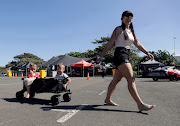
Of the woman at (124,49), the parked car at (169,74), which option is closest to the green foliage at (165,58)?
the parked car at (169,74)

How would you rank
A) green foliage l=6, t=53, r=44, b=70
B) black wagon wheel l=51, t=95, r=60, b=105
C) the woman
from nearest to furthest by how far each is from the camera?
1. the woman
2. black wagon wheel l=51, t=95, r=60, b=105
3. green foliage l=6, t=53, r=44, b=70

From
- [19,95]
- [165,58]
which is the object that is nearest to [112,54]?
[165,58]

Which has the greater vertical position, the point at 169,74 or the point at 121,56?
the point at 121,56

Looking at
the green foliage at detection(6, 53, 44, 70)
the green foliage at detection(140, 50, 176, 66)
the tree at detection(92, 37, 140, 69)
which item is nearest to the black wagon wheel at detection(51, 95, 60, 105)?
the tree at detection(92, 37, 140, 69)

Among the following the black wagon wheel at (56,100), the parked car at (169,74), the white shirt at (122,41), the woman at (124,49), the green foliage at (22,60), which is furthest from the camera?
the green foliage at (22,60)

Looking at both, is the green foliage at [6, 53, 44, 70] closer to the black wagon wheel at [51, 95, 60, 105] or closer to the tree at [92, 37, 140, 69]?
the tree at [92, 37, 140, 69]

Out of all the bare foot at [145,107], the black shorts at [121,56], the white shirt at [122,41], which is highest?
the white shirt at [122,41]

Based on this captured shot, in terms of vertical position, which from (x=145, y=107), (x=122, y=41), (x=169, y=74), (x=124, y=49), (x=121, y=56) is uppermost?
(x=122, y=41)

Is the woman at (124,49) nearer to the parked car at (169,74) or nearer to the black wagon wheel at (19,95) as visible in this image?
the black wagon wheel at (19,95)

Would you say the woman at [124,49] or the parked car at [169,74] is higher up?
the woman at [124,49]

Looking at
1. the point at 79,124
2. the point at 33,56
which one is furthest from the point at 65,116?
the point at 33,56

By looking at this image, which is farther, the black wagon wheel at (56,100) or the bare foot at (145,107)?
the black wagon wheel at (56,100)

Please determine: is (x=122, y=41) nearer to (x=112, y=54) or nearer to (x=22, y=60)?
(x=112, y=54)

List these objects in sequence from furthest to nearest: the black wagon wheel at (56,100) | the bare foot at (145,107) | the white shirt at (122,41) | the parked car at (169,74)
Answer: the parked car at (169,74), the black wagon wheel at (56,100), the white shirt at (122,41), the bare foot at (145,107)
